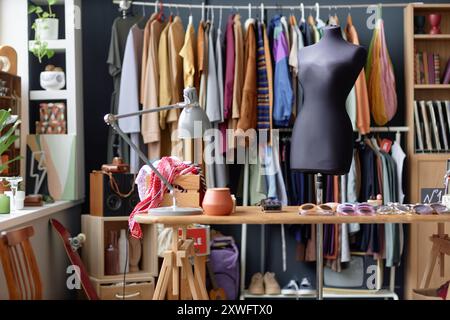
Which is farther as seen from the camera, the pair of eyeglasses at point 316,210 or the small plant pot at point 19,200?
the small plant pot at point 19,200

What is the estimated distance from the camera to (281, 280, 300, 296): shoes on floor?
5.27m

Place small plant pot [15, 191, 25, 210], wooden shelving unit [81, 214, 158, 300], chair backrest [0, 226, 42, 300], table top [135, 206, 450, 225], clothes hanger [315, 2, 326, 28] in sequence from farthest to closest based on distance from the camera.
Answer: clothes hanger [315, 2, 326, 28] → wooden shelving unit [81, 214, 158, 300] → small plant pot [15, 191, 25, 210] → table top [135, 206, 450, 225] → chair backrest [0, 226, 42, 300]

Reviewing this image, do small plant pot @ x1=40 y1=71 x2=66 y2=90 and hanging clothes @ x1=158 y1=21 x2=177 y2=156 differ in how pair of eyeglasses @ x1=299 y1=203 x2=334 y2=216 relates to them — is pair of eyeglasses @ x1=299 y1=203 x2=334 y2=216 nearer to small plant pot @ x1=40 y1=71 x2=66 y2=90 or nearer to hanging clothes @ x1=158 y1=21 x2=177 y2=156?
hanging clothes @ x1=158 y1=21 x2=177 y2=156

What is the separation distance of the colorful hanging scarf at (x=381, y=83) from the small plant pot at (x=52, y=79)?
225 cm

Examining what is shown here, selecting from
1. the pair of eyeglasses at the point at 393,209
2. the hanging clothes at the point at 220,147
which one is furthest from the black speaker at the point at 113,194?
the pair of eyeglasses at the point at 393,209

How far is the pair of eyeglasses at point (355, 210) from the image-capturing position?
10.8 feet

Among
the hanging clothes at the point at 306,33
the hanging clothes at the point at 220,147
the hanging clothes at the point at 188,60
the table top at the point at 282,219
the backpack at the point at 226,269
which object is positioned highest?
the hanging clothes at the point at 306,33

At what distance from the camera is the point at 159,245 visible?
503 cm

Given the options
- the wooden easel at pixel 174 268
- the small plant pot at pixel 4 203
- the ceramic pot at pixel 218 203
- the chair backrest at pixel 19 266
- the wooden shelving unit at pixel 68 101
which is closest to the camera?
the chair backrest at pixel 19 266

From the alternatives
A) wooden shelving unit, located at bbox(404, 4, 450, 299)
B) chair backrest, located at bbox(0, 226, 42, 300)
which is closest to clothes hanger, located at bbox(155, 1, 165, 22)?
wooden shelving unit, located at bbox(404, 4, 450, 299)

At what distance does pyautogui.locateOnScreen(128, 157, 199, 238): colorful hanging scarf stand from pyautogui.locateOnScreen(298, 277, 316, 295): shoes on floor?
214 cm

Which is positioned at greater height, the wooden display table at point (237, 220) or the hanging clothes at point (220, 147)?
the hanging clothes at point (220, 147)

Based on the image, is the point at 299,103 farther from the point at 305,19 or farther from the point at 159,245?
the point at 159,245

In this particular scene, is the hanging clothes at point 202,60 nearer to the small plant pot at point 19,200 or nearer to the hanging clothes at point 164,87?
the hanging clothes at point 164,87
